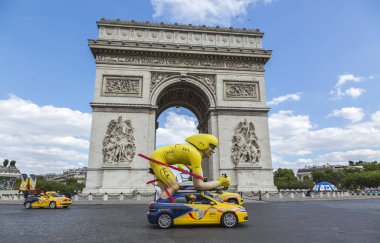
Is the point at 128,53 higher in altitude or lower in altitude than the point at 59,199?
higher

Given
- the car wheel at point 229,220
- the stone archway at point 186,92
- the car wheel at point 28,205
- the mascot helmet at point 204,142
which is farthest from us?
the stone archway at point 186,92

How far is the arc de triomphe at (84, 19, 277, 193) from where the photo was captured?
2242 cm

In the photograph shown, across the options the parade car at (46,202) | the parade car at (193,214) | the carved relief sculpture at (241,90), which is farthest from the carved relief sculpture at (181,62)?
the parade car at (193,214)

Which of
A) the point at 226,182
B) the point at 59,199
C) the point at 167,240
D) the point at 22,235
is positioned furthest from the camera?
the point at 59,199

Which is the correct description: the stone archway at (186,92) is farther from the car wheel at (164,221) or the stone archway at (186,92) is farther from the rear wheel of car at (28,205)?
the car wheel at (164,221)

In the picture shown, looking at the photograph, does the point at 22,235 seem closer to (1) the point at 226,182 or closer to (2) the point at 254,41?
(1) the point at 226,182

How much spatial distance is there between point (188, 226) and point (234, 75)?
65.9 feet

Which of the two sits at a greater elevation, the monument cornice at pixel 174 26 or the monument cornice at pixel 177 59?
the monument cornice at pixel 174 26

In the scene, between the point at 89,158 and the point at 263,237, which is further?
the point at 89,158

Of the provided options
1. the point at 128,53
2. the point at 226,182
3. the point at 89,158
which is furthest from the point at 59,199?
the point at 128,53

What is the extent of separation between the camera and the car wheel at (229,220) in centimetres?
721

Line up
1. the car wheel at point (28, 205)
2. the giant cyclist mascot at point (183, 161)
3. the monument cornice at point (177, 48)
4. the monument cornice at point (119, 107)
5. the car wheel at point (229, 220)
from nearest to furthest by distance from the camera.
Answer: the giant cyclist mascot at point (183, 161) < the car wheel at point (229, 220) < the car wheel at point (28, 205) < the monument cornice at point (119, 107) < the monument cornice at point (177, 48)

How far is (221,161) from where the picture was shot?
2345cm

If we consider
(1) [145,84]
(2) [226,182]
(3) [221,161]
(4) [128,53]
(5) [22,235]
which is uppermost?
(4) [128,53]
